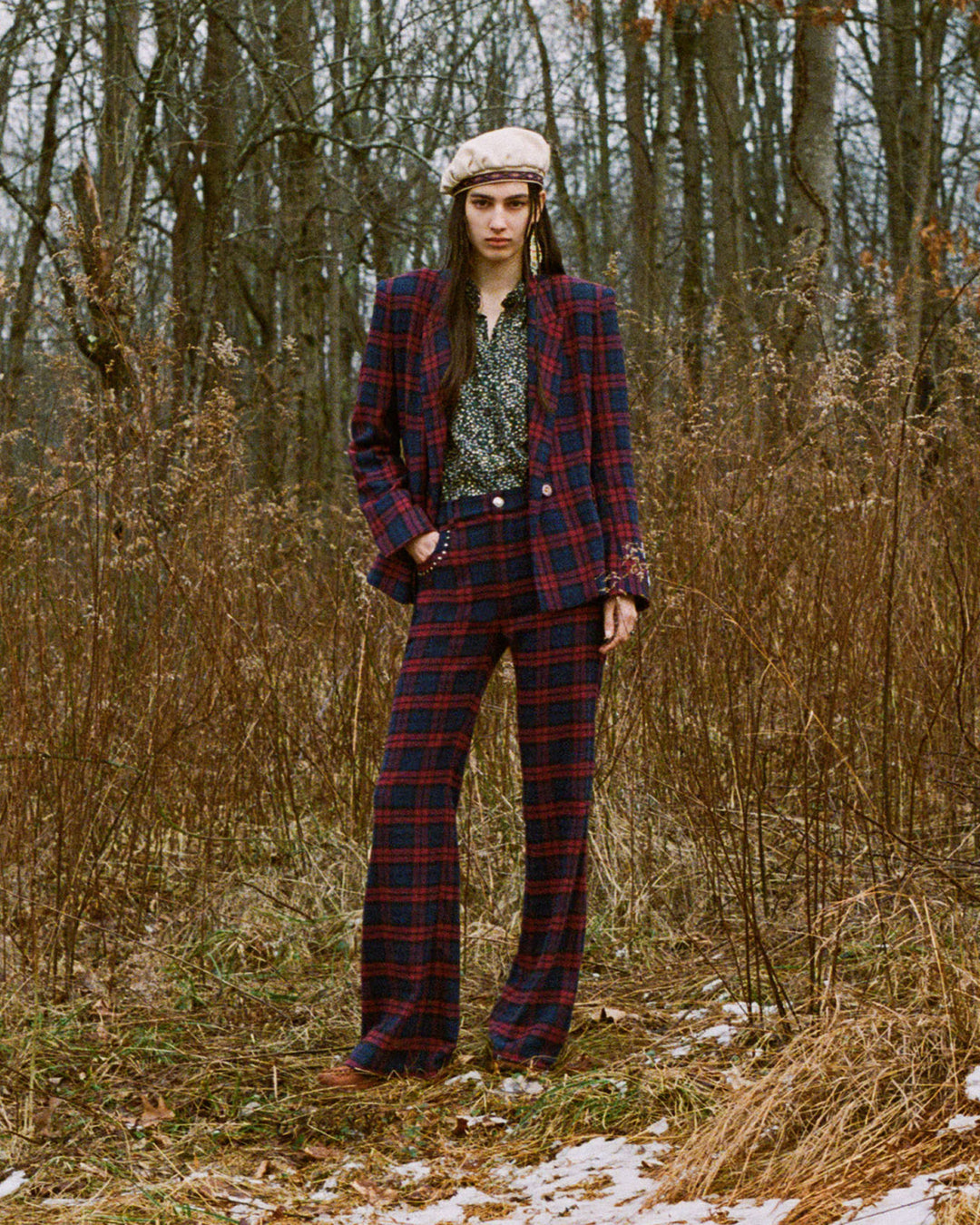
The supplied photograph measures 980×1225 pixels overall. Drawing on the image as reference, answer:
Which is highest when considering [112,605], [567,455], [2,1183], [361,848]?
[567,455]

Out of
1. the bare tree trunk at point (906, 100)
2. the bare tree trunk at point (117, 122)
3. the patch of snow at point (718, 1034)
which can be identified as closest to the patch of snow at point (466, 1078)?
the patch of snow at point (718, 1034)

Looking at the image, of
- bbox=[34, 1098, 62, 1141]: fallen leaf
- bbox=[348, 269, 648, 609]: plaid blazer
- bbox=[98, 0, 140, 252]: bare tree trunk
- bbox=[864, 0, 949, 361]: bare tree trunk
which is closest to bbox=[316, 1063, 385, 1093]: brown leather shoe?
bbox=[34, 1098, 62, 1141]: fallen leaf

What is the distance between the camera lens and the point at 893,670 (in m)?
3.80

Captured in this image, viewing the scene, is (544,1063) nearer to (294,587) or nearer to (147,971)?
(147,971)

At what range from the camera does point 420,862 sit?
2.89 meters

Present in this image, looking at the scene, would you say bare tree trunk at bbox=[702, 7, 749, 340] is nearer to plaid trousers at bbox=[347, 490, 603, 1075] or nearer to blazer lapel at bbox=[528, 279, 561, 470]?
blazer lapel at bbox=[528, 279, 561, 470]

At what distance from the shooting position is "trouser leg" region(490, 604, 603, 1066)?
294 cm

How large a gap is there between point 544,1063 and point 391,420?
4.56 feet

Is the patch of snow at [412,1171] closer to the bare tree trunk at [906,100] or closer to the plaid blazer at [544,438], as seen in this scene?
the plaid blazer at [544,438]

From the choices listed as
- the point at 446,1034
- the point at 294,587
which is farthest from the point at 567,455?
the point at 294,587

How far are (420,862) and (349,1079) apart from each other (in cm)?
46

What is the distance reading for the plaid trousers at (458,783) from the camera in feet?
9.49

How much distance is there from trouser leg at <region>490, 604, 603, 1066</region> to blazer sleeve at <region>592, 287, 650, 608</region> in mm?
185

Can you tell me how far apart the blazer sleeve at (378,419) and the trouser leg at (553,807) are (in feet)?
1.28
